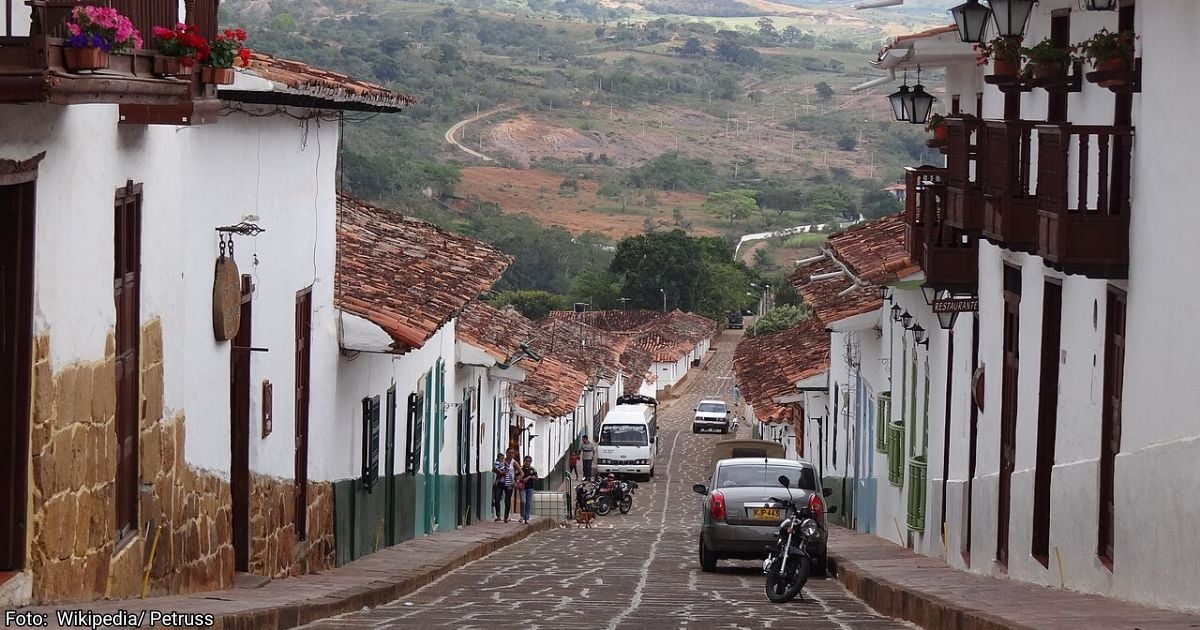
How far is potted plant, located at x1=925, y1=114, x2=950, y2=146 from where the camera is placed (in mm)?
16859

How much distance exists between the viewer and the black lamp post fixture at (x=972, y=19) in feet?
40.5

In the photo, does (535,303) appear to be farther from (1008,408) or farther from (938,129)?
(1008,408)

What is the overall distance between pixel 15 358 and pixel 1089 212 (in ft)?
22.5

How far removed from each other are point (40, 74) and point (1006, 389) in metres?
10.8

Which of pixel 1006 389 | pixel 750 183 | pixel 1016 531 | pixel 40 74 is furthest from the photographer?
pixel 750 183

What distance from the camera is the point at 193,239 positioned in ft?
38.5

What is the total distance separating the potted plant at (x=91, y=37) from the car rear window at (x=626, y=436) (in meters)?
40.8

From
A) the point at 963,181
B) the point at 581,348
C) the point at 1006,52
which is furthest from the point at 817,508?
the point at 581,348

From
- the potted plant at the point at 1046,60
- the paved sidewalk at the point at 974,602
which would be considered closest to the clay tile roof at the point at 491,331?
the paved sidewalk at the point at 974,602

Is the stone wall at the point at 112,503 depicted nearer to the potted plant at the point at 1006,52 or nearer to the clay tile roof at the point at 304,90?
the clay tile roof at the point at 304,90

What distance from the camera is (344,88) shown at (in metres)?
13.4

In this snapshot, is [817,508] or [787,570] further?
[817,508]

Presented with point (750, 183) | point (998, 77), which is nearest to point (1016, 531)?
point (998, 77)

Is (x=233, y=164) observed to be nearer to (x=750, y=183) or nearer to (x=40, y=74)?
(x=40, y=74)
